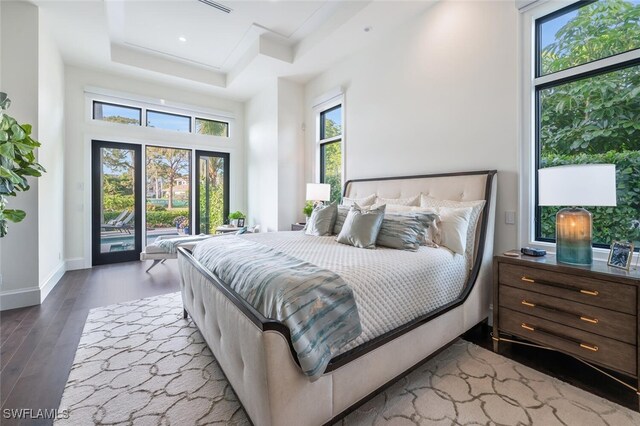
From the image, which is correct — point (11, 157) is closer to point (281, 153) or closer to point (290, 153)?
point (281, 153)

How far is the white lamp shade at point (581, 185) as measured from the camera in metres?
1.69

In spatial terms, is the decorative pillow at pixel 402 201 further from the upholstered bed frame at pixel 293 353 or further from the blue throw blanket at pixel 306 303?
the blue throw blanket at pixel 306 303

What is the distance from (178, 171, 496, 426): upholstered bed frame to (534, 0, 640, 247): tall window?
586 mm

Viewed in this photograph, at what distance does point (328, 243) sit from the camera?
2488 mm

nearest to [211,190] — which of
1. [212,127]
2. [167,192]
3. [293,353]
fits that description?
[167,192]

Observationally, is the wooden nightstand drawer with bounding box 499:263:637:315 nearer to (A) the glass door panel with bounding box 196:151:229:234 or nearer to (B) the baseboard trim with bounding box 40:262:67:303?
(B) the baseboard trim with bounding box 40:262:67:303

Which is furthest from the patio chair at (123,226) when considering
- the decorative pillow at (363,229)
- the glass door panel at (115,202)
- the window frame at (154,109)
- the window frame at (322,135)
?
the decorative pillow at (363,229)

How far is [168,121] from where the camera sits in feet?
18.3

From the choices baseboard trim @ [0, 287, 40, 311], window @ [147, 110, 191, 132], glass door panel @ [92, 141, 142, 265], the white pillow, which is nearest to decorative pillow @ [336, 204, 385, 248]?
the white pillow

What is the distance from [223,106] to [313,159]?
2.59 meters

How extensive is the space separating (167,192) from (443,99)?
204 inches

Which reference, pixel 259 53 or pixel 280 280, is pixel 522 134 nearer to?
pixel 280 280

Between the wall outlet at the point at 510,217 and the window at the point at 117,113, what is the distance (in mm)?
5997

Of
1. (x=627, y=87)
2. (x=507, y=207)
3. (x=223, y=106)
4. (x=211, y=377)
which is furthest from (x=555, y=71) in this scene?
(x=223, y=106)
